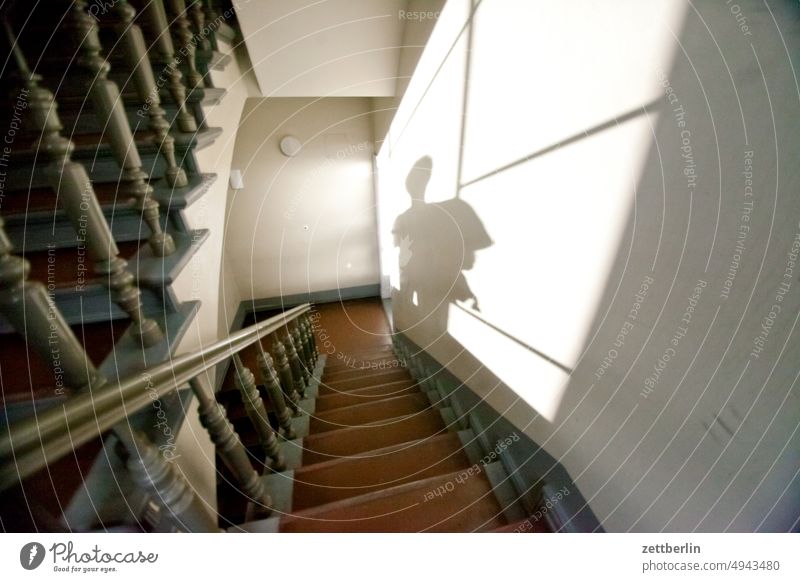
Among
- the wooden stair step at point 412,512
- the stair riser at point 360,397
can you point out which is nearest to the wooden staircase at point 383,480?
the wooden stair step at point 412,512

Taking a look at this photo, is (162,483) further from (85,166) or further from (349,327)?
(349,327)

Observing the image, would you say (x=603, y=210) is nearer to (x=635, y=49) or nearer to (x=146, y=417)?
(x=635, y=49)

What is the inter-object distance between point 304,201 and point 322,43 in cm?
149

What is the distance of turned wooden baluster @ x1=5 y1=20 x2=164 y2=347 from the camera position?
0.40 metres

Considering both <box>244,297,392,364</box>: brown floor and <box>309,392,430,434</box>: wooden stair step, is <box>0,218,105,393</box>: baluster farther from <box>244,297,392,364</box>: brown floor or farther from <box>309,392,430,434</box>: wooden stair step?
<box>244,297,392,364</box>: brown floor

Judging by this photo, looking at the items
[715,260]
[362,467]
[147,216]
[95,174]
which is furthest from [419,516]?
[95,174]

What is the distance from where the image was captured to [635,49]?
0.38 m

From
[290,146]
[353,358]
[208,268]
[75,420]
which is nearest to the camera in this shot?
[75,420]

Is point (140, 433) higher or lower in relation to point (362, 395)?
higher

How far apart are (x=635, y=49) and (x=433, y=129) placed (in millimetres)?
876

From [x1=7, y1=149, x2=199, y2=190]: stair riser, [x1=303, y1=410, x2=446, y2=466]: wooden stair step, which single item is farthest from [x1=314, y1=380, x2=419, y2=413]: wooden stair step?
[x1=7, y1=149, x2=199, y2=190]: stair riser

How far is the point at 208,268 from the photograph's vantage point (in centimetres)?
87

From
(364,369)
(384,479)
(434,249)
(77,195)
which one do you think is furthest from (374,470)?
(364,369)

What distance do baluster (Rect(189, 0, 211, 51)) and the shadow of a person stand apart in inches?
33.9
